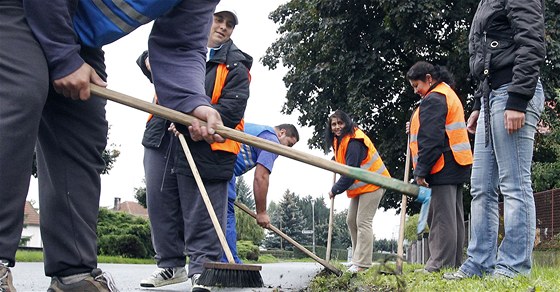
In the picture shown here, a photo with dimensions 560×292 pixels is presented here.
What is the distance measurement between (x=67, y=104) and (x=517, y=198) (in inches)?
118

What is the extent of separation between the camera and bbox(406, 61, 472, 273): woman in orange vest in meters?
7.05

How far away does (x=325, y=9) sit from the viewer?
882 inches

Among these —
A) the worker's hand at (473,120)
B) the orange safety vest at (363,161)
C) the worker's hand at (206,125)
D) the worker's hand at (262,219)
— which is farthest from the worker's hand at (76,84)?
the orange safety vest at (363,161)

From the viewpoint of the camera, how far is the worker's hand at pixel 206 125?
3537 mm

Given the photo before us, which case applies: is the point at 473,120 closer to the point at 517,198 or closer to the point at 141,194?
the point at 517,198

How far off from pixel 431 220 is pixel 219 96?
8.84 ft

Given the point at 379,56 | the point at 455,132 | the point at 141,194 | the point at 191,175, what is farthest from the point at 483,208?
the point at 141,194

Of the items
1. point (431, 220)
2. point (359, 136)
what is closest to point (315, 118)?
point (359, 136)

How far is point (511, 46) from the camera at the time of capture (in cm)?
535

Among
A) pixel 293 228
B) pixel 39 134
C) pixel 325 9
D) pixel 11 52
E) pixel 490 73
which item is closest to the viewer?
pixel 11 52

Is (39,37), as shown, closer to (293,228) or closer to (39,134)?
(39,134)

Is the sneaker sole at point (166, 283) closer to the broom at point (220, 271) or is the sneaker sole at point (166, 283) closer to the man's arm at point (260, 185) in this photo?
the broom at point (220, 271)

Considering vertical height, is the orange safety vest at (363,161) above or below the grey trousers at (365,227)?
above

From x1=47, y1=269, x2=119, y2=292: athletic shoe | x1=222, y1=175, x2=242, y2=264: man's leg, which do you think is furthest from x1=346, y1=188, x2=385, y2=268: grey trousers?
x1=47, y1=269, x2=119, y2=292: athletic shoe
